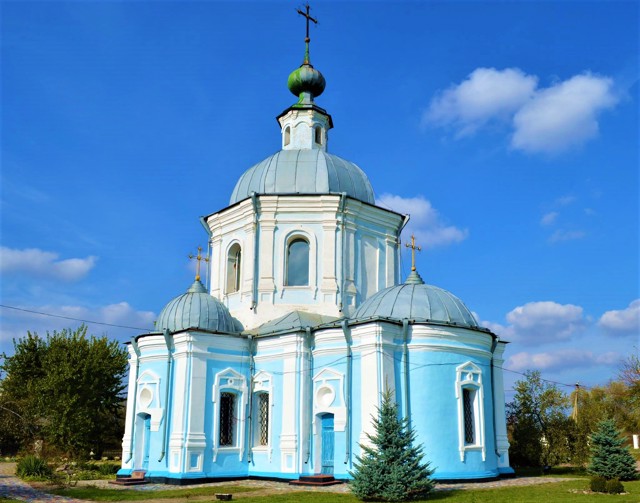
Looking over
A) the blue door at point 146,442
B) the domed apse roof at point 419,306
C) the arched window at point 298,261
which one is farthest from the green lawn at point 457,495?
the arched window at point 298,261

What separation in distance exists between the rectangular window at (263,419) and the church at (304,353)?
35mm

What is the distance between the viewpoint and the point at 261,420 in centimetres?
1861

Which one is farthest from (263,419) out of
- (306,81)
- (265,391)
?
(306,81)

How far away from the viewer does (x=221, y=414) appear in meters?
18.4

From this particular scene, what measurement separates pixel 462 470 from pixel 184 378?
25.6 ft

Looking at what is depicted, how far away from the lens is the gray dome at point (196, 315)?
18797 millimetres

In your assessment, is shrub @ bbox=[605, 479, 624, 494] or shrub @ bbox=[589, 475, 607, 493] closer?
shrub @ bbox=[605, 479, 624, 494]

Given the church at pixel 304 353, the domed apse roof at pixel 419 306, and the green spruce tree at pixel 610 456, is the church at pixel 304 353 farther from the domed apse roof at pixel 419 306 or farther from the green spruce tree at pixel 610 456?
the green spruce tree at pixel 610 456

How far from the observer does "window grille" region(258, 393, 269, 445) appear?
18.4 m

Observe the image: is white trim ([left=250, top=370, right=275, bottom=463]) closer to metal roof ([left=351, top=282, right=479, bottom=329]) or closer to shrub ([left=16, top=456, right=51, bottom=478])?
metal roof ([left=351, top=282, right=479, bottom=329])

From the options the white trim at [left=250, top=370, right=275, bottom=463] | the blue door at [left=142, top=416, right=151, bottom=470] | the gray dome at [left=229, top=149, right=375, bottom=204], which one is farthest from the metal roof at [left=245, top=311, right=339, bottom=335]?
the gray dome at [left=229, top=149, right=375, bottom=204]

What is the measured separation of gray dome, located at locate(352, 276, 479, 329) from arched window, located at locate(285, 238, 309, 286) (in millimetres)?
2923

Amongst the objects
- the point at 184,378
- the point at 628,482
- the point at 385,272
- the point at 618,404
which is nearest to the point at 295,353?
the point at 184,378

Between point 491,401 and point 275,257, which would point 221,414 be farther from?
point 491,401
